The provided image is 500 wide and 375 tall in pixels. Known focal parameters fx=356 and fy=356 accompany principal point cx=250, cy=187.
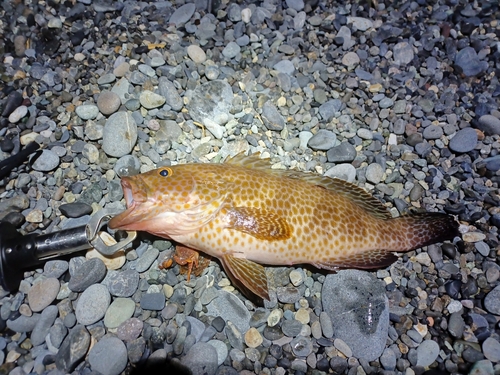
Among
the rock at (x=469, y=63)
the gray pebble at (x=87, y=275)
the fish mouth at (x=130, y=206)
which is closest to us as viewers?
the fish mouth at (x=130, y=206)

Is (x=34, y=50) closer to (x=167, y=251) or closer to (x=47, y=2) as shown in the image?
(x=47, y=2)

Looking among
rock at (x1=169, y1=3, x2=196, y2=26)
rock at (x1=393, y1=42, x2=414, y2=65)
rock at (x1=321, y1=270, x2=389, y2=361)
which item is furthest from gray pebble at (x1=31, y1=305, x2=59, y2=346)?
rock at (x1=393, y1=42, x2=414, y2=65)

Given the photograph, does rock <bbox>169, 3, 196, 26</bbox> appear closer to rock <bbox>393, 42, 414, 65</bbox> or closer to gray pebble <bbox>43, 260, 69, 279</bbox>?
rock <bbox>393, 42, 414, 65</bbox>

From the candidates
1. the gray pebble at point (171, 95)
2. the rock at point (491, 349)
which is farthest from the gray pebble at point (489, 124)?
the gray pebble at point (171, 95)

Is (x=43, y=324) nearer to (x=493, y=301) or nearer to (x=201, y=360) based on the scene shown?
(x=201, y=360)

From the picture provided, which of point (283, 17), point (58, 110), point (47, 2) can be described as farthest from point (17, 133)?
point (283, 17)

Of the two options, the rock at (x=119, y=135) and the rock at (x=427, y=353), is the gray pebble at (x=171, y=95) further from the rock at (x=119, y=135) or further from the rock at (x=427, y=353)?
the rock at (x=427, y=353)
